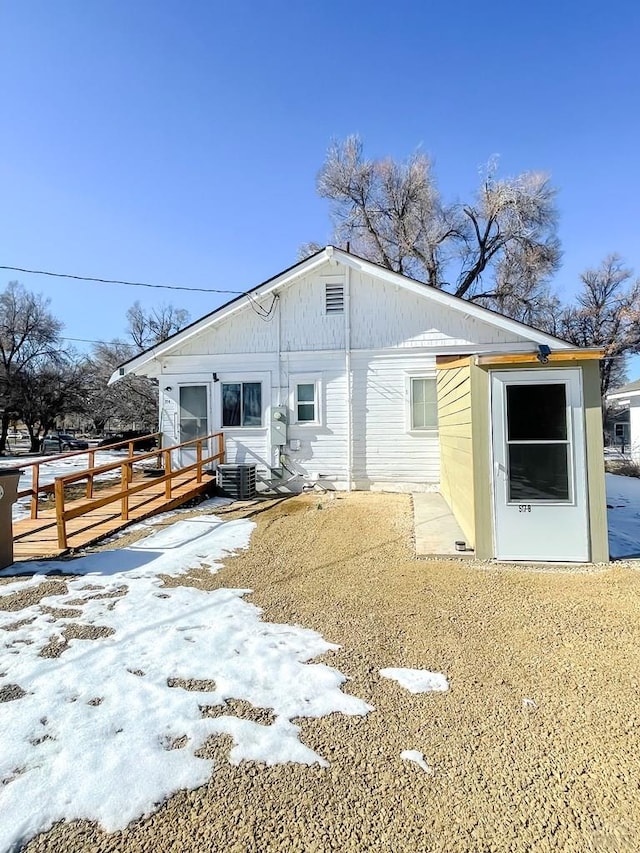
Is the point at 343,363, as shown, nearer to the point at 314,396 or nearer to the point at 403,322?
the point at 314,396

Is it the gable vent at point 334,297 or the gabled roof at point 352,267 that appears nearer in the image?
the gabled roof at point 352,267

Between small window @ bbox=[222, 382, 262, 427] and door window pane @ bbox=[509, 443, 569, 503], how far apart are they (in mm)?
6821

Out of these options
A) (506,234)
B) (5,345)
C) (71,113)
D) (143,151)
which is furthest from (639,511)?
(5,345)

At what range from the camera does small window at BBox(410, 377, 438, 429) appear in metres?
10.1

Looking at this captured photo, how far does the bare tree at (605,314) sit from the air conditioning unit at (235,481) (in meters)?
23.5

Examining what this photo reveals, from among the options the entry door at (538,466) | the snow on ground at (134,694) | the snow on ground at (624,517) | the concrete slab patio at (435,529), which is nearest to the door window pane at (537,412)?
the entry door at (538,466)

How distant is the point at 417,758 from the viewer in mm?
2123

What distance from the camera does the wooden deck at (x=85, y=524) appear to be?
5809 mm

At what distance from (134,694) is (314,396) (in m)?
8.27

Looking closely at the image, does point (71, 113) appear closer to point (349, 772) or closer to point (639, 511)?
point (349, 772)

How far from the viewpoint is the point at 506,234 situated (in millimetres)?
22953

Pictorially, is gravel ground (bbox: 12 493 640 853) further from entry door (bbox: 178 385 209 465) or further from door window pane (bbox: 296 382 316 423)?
entry door (bbox: 178 385 209 465)

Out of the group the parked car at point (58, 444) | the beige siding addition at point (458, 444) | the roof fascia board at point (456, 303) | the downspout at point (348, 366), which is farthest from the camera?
the parked car at point (58, 444)

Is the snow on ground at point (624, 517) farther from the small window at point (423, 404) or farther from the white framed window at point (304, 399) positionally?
the white framed window at point (304, 399)
